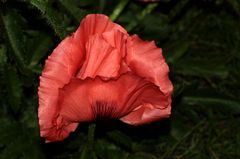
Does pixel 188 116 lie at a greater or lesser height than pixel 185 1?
lesser

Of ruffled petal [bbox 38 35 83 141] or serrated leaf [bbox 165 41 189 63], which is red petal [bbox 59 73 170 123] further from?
serrated leaf [bbox 165 41 189 63]

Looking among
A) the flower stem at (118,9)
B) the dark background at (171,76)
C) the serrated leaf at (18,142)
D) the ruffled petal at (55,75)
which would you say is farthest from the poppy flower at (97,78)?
the flower stem at (118,9)

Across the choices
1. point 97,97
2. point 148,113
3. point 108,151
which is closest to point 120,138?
point 108,151

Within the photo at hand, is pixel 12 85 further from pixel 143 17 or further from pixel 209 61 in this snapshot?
pixel 209 61

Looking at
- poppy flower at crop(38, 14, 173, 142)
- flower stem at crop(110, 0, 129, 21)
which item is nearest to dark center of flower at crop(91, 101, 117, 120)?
poppy flower at crop(38, 14, 173, 142)

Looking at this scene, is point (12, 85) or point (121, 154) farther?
point (121, 154)

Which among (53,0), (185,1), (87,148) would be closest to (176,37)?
(185,1)

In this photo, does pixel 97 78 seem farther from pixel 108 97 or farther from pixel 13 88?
pixel 13 88

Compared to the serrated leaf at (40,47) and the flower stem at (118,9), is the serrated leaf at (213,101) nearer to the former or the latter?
the flower stem at (118,9)
